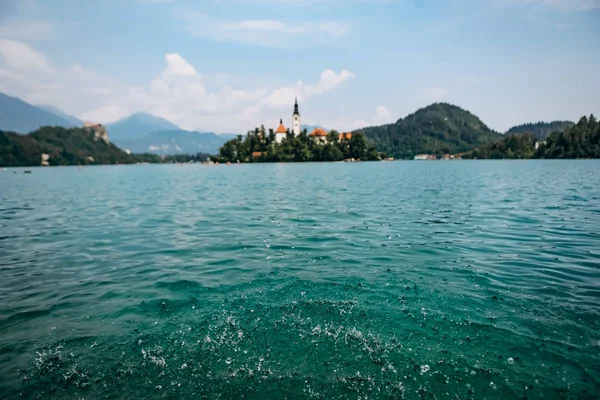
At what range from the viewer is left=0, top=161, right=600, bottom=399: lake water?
244 inches

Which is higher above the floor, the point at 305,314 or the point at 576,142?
the point at 576,142

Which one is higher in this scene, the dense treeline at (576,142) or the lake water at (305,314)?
the dense treeline at (576,142)

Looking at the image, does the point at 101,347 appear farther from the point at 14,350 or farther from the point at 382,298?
the point at 382,298

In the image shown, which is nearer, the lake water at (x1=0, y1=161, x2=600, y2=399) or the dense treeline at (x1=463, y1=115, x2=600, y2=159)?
the lake water at (x1=0, y1=161, x2=600, y2=399)

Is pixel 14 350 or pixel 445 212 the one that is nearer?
pixel 14 350

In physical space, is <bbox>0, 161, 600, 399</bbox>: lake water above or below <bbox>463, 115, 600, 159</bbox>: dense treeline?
below

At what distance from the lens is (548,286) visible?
10.4 m

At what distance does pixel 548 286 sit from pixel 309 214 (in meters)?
16.6

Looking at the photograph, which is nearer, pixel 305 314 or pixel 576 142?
pixel 305 314

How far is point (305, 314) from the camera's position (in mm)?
8750

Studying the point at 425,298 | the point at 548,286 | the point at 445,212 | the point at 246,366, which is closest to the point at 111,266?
the point at 246,366

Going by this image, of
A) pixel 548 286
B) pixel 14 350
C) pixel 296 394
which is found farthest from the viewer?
pixel 548 286

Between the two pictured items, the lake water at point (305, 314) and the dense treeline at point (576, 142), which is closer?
the lake water at point (305, 314)

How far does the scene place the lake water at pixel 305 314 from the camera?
6.19 meters
